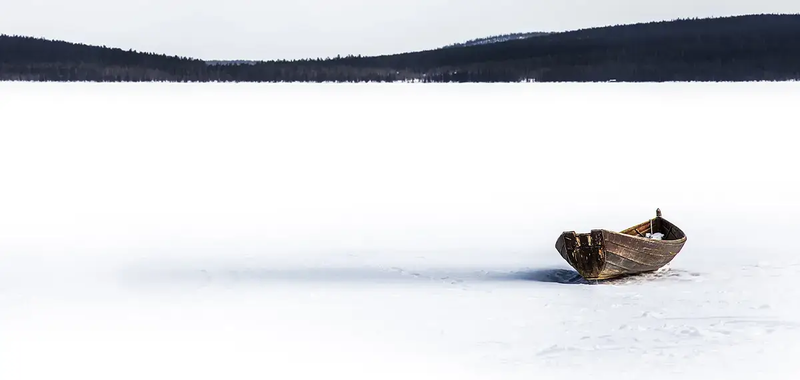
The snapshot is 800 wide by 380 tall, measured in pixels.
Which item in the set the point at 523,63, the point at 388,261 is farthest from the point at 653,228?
the point at 523,63

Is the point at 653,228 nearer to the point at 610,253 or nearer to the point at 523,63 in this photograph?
the point at 610,253

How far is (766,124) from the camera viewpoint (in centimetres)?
4059

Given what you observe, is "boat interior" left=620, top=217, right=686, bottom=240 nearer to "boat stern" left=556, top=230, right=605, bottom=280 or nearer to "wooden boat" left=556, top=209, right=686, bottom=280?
"wooden boat" left=556, top=209, right=686, bottom=280

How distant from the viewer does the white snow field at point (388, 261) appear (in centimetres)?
953

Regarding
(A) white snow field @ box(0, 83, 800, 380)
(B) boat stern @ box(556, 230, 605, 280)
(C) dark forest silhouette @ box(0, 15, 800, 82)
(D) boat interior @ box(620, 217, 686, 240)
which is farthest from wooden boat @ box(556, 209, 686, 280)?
(C) dark forest silhouette @ box(0, 15, 800, 82)

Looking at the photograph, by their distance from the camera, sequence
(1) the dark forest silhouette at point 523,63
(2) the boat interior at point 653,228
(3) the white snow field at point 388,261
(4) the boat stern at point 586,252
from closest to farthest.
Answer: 1. (3) the white snow field at point 388,261
2. (4) the boat stern at point 586,252
3. (2) the boat interior at point 653,228
4. (1) the dark forest silhouette at point 523,63

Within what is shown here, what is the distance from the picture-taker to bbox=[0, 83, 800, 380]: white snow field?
953 cm

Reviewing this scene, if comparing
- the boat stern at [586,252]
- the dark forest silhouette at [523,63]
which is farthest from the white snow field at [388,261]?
the dark forest silhouette at [523,63]

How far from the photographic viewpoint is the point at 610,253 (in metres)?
12.6

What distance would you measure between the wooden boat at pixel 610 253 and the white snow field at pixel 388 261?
0.17 m

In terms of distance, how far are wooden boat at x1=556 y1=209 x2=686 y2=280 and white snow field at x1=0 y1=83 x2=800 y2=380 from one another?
17 centimetres

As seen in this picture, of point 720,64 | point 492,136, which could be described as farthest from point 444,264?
point 720,64

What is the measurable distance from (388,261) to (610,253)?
2.86 m

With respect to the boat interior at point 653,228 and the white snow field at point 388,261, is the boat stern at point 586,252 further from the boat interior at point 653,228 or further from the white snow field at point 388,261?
the boat interior at point 653,228
